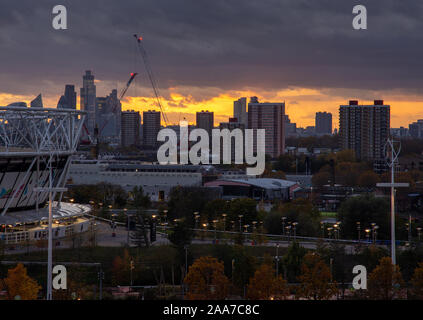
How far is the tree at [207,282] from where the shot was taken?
17.2 m

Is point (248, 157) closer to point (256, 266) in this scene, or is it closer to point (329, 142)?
point (329, 142)

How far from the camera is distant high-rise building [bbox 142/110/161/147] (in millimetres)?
155750

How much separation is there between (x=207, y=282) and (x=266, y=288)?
1970 mm

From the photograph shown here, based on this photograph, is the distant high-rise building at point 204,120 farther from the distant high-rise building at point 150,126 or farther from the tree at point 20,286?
the tree at point 20,286

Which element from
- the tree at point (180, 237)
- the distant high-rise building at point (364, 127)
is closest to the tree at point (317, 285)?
the tree at point (180, 237)

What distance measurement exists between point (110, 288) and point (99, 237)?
33.7 feet

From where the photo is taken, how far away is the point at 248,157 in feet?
342

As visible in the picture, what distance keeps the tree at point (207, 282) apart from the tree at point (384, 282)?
3.97 metres

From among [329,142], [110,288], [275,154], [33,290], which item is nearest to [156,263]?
[110,288]

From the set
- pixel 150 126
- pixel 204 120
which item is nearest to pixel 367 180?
pixel 204 120

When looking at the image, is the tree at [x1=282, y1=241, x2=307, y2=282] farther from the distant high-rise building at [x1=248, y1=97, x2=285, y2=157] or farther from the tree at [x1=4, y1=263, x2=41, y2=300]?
the distant high-rise building at [x1=248, y1=97, x2=285, y2=157]
